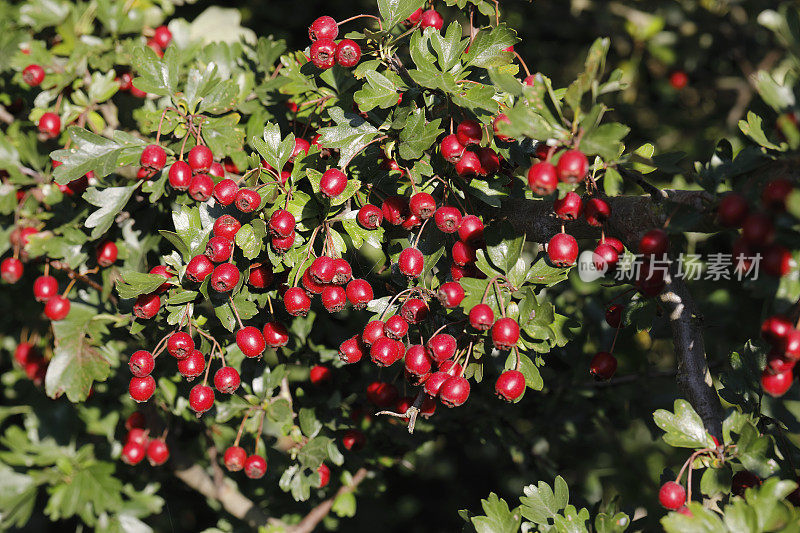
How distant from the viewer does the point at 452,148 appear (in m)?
1.22

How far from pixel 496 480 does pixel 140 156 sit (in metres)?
2.40

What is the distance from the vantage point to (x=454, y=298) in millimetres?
1234

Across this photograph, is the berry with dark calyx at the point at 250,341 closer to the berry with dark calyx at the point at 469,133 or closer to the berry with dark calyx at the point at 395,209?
the berry with dark calyx at the point at 395,209

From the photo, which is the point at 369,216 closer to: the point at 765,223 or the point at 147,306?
the point at 147,306

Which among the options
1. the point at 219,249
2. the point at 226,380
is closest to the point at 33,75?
the point at 219,249

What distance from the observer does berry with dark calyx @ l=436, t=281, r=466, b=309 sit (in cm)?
123

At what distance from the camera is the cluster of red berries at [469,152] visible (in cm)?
123

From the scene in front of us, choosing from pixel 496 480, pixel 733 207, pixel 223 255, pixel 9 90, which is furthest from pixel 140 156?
pixel 496 480

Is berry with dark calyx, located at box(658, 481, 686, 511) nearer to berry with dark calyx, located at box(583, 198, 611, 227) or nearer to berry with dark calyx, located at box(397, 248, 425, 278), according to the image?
berry with dark calyx, located at box(583, 198, 611, 227)

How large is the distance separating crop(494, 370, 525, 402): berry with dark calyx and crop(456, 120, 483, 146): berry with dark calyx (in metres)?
0.48

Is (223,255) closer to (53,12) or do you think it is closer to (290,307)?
(290,307)

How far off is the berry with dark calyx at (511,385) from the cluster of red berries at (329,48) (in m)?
0.72

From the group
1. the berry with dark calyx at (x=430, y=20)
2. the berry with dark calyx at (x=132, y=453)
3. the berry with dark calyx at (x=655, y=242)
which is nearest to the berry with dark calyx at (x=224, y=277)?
the berry with dark calyx at (x=430, y=20)

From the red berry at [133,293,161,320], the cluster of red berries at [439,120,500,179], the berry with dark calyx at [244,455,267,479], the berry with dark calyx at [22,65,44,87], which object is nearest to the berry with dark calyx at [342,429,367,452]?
the berry with dark calyx at [244,455,267,479]
